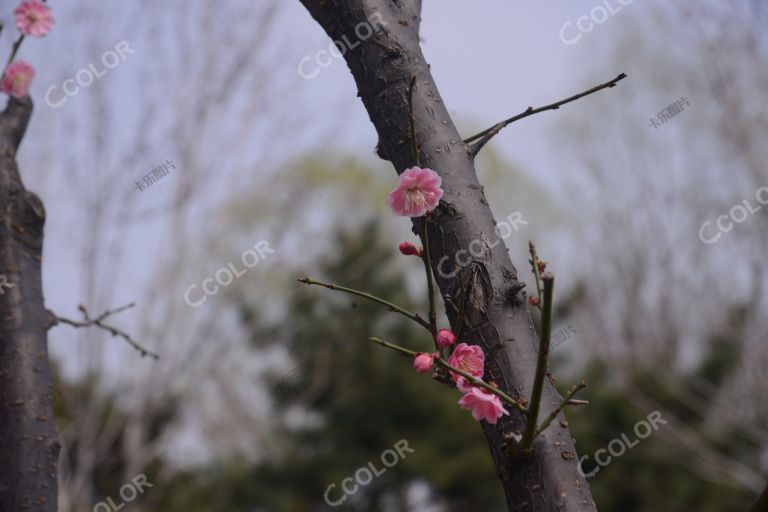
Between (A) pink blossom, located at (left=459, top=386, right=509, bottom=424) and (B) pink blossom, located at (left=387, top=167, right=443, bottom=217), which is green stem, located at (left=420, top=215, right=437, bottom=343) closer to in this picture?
(B) pink blossom, located at (left=387, top=167, right=443, bottom=217)

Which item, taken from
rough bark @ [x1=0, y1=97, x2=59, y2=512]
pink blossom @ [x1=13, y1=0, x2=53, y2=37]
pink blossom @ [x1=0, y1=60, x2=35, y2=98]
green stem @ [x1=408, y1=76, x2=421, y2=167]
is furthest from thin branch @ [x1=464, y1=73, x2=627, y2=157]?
pink blossom @ [x1=13, y1=0, x2=53, y2=37]

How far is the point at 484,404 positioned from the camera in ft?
3.77

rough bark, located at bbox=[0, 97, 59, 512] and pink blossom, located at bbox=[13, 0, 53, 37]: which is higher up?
pink blossom, located at bbox=[13, 0, 53, 37]

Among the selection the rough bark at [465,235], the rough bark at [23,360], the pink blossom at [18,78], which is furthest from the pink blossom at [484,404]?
the pink blossom at [18,78]

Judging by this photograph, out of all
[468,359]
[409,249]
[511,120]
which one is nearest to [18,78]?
[409,249]

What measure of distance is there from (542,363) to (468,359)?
9.3 inches

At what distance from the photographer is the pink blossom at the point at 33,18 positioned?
257 cm

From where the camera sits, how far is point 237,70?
24.3 feet

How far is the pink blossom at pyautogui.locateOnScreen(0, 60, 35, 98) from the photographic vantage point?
2.41m

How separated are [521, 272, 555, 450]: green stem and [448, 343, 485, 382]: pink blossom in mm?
156

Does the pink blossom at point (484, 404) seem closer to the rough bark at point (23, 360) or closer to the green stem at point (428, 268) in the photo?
the green stem at point (428, 268)

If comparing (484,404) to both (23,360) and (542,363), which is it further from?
(23,360)

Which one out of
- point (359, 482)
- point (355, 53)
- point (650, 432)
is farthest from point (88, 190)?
point (650, 432)

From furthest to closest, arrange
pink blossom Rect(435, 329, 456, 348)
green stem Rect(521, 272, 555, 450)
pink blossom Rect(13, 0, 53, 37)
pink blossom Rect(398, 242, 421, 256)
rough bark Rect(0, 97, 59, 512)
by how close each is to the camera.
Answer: pink blossom Rect(13, 0, 53, 37)
rough bark Rect(0, 97, 59, 512)
pink blossom Rect(398, 242, 421, 256)
pink blossom Rect(435, 329, 456, 348)
green stem Rect(521, 272, 555, 450)
